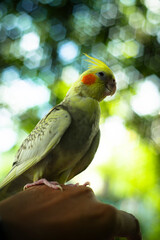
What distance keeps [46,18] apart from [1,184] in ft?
10.6

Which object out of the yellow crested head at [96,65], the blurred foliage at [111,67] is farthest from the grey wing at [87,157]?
the blurred foliage at [111,67]

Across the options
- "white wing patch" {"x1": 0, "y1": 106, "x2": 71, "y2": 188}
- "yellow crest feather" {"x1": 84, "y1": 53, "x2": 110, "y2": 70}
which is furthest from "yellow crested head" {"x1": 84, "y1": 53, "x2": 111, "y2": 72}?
"white wing patch" {"x1": 0, "y1": 106, "x2": 71, "y2": 188}

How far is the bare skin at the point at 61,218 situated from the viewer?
0.77 metres

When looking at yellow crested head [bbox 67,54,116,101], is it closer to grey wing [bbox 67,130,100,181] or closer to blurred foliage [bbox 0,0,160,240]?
grey wing [bbox 67,130,100,181]

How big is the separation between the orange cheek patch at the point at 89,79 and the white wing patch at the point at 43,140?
212 mm

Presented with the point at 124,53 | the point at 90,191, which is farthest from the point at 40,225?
the point at 124,53

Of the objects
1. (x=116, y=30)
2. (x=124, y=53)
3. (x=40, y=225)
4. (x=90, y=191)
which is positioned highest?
(x=40, y=225)

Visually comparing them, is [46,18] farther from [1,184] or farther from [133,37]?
[1,184]

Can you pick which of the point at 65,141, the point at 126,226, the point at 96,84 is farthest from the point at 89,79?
the point at 126,226

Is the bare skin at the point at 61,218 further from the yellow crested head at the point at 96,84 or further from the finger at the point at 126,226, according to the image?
the yellow crested head at the point at 96,84

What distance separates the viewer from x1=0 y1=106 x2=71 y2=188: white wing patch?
46.3 inches

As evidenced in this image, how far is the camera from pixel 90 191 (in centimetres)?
99

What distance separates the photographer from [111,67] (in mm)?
3684

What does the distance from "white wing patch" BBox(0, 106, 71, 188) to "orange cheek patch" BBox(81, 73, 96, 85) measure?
0.69 feet
